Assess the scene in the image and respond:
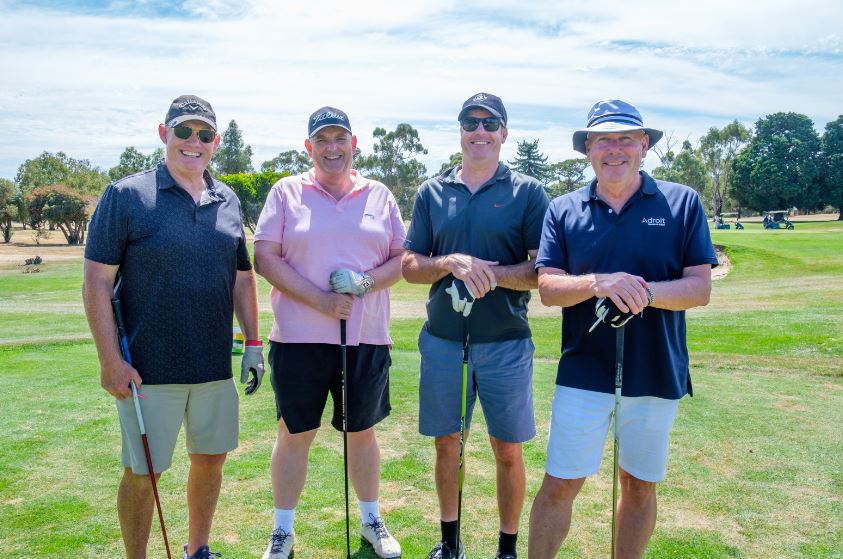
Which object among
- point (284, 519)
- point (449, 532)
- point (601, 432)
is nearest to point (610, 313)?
point (601, 432)

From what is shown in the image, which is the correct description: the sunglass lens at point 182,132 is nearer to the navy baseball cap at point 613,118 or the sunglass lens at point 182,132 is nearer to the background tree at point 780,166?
the navy baseball cap at point 613,118

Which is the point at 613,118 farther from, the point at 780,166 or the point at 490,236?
the point at 780,166

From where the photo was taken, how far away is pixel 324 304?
3988 mm

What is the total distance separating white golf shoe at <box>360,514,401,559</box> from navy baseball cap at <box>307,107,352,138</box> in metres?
2.36

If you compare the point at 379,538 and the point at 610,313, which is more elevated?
the point at 610,313

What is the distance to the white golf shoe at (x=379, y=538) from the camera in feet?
12.8

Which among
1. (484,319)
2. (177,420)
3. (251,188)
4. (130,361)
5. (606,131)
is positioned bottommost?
(177,420)

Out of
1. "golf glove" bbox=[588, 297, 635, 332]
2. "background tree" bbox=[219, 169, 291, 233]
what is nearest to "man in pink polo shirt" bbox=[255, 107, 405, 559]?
"golf glove" bbox=[588, 297, 635, 332]

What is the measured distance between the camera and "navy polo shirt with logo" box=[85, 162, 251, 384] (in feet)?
11.4

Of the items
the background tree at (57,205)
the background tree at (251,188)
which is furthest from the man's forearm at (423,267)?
the background tree at (251,188)

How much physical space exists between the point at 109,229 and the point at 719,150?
316 ft

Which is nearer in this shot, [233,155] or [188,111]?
[188,111]

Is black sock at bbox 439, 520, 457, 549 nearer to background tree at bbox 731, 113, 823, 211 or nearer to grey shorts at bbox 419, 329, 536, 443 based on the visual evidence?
grey shorts at bbox 419, 329, 536, 443

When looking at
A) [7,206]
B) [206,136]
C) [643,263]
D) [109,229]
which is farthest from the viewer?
[7,206]
